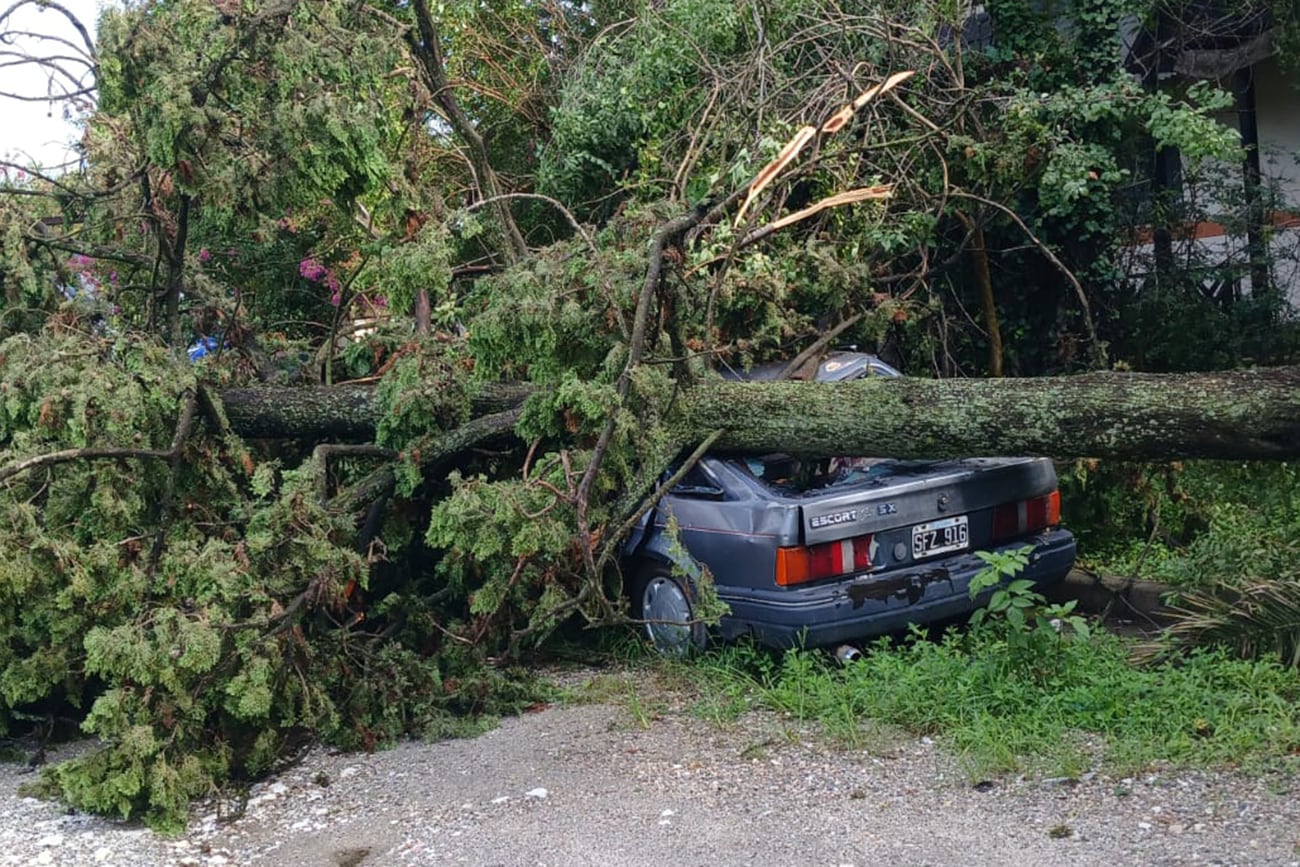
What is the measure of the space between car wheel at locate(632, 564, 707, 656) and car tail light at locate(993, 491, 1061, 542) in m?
1.62

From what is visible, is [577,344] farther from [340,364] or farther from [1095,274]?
[1095,274]

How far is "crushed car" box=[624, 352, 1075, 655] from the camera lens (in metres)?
5.97

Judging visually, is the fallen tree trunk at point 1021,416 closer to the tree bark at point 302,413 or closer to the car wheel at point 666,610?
the car wheel at point 666,610

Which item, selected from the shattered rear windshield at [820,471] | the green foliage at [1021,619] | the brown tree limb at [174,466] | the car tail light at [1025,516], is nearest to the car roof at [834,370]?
the shattered rear windshield at [820,471]

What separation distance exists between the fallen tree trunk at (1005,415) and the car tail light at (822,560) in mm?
456

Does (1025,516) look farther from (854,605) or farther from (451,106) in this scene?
(451,106)

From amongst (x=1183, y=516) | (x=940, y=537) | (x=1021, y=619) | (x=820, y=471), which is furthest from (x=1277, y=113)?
(x=1021, y=619)

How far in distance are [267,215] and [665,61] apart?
3523mm

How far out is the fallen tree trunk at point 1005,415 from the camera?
4.91 metres

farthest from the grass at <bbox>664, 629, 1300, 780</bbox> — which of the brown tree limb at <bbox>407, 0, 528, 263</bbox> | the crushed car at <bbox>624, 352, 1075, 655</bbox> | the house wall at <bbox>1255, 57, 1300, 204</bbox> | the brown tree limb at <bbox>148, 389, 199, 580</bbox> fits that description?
the house wall at <bbox>1255, 57, 1300, 204</bbox>

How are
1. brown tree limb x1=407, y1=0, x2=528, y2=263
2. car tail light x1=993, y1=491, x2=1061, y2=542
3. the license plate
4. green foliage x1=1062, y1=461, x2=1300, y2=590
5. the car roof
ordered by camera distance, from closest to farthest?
the license plate, car tail light x1=993, y1=491, x2=1061, y2=542, green foliage x1=1062, y1=461, x2=1300, y2=590, the car roof, brown tree limb x1=407, y1=0, x2=528, y2=263

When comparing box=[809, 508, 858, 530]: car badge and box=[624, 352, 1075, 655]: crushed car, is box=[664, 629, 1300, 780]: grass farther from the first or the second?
box=[809, 508, 858, 530]: car badge

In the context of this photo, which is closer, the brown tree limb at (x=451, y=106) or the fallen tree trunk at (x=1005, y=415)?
the fallen tree trunk at (x=1005, y=415)

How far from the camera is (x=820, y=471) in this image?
22.3 feet
